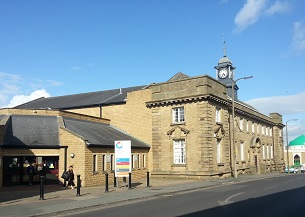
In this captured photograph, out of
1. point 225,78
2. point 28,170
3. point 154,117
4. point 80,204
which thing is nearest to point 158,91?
point 154,117

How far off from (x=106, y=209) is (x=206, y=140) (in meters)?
18.0

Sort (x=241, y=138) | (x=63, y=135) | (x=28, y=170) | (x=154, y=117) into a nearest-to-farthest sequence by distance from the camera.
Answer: (x=28, y=170) → (x=63, y=135) → (x=154, y=117) → (x=241, y=138)

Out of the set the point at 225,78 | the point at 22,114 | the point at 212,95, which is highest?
the point at 225,78

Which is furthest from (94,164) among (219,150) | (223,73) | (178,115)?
(223,73)

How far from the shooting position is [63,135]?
968 inches

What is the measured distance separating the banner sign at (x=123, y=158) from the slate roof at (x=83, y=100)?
13.7m

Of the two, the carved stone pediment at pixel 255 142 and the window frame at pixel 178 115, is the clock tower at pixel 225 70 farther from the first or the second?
the window frame at pixel 178 115

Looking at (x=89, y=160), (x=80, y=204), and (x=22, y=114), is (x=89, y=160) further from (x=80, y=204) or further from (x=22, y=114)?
(x=80, y=204)

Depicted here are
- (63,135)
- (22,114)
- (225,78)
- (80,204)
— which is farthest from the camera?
(225,78)

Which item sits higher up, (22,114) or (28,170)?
(22,114)

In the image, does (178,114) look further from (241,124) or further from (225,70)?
(225,70)

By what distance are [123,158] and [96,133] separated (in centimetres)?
665

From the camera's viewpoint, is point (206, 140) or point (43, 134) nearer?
point (43, 134)

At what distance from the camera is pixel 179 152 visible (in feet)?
105
